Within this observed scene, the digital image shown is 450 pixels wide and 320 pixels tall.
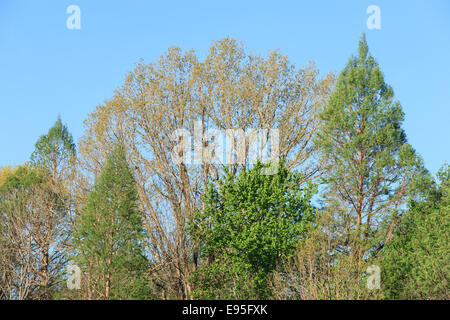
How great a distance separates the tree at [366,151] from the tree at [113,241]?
30.3 feet

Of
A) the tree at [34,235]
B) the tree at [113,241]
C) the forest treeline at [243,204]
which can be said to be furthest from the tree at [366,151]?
the tree at [34,235]

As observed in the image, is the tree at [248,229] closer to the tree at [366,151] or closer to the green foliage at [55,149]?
the tree at [366,151]

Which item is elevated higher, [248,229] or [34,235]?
[34,235]

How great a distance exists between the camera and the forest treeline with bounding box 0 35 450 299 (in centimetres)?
2180

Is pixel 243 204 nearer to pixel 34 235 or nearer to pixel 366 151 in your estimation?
pixel 366 151

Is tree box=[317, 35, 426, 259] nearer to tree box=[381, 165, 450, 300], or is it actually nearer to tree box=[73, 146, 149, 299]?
tree box=[381, 165, 450, 300]

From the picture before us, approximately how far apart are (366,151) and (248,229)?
259 inches

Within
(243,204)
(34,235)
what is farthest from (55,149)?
(243,204)

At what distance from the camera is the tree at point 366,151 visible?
24.0m

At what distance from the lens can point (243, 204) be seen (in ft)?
83.9

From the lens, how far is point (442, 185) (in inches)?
919

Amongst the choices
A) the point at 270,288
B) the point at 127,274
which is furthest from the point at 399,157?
the point at 127,274

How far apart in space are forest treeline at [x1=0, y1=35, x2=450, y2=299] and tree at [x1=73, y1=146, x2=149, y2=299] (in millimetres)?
63
